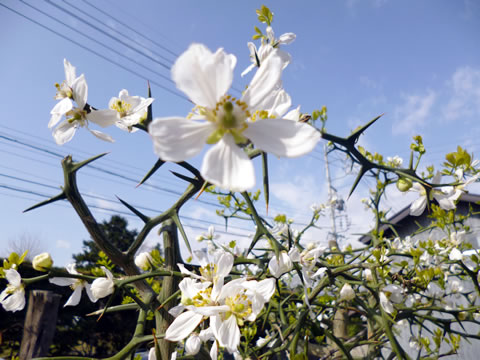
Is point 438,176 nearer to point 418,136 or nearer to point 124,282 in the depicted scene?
point 418,136

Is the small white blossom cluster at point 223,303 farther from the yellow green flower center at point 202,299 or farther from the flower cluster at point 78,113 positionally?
the flower cluster at point 78,113

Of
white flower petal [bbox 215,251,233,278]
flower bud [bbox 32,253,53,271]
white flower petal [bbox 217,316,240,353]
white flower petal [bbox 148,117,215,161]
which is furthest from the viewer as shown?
flower bud [bbox 32,253,53,271]

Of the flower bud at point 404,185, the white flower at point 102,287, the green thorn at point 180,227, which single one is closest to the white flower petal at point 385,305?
the flower bud at point 404,185

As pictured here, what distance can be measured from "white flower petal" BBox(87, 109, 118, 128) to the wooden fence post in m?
2.22

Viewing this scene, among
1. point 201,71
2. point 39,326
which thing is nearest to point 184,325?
point 201,71

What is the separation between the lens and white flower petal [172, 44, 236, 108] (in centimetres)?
39

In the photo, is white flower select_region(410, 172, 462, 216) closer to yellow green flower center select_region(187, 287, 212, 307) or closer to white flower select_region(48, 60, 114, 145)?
yellow green flower center select_region(187, 287, 212, 307)

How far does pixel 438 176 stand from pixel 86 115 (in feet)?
2.96

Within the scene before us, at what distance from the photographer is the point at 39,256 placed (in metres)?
0.79

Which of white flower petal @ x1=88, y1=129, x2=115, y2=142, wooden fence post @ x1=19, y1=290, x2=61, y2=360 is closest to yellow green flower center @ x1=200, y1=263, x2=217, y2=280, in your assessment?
white flower petal @ x1=88, y1=129, x2=115, y2=142

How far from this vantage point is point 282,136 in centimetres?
42

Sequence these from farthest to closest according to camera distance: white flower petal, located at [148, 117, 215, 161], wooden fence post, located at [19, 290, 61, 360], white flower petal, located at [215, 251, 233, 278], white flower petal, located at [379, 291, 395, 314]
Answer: wooden fence post, located at [19, 290, 61, 360] → white flower petal, located at [379, 291, 395, 314] → white flower petal, located at [215, 251, 233, 278] → white flower petal, located at [148, 117, 215, 161]

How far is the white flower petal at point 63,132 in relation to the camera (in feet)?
2.04

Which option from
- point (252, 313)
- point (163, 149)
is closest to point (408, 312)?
point (252, 313)
